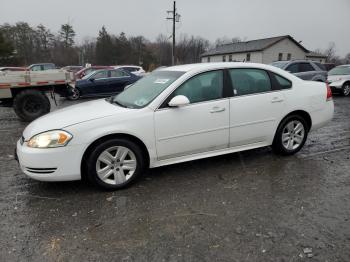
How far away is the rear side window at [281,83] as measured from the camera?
4441 mm

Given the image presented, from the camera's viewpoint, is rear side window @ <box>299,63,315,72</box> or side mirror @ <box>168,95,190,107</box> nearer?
side mirror @ <box>168,95,190,107</box>

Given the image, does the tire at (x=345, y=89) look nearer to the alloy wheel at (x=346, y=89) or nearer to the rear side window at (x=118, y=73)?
the alloy wheel at (x=346, y=89)

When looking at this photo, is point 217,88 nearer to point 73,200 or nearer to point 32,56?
point 73,200

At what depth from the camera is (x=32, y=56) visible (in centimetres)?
5497

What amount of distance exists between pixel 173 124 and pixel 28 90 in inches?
251

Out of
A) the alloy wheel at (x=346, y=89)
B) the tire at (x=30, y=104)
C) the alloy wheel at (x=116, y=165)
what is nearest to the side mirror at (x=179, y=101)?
the alloy wheel at (x=116, y=165)

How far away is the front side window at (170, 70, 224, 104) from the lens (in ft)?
12.6

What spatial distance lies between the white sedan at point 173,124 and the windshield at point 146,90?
22mm

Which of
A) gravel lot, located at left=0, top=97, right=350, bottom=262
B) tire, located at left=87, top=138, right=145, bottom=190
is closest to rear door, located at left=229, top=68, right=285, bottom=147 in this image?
gravel lot, located at left=0, top=97, right=350, bottom=262

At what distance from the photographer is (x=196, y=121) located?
378 centimetres

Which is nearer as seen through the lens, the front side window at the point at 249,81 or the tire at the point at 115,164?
the tire at the point at 115,164

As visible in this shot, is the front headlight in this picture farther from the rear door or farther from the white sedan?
the rear door

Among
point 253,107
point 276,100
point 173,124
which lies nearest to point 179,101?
point 173,124

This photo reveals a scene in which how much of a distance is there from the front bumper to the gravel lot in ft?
1.09
